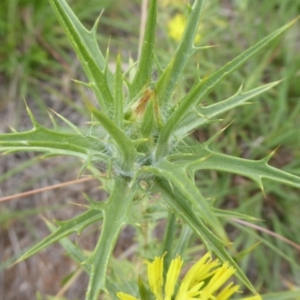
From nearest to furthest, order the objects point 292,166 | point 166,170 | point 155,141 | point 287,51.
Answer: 1. point 166,170
2. point 155,141
3. point 292,166
4. point 287,51

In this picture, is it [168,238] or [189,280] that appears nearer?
[189,280]

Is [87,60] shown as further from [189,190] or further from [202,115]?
[189,190]

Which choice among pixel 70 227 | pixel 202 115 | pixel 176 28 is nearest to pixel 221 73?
pixel 202 115

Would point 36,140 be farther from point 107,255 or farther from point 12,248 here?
point 12,248

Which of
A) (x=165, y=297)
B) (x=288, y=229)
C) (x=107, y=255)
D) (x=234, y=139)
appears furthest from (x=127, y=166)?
(x=288, y=229)

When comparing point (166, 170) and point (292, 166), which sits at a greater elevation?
point (166, 170)

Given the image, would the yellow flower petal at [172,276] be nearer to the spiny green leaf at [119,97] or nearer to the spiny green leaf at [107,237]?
the spiny green leaf at [107,237]

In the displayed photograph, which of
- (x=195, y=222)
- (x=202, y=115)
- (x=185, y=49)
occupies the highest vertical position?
(x=185, y=49)
